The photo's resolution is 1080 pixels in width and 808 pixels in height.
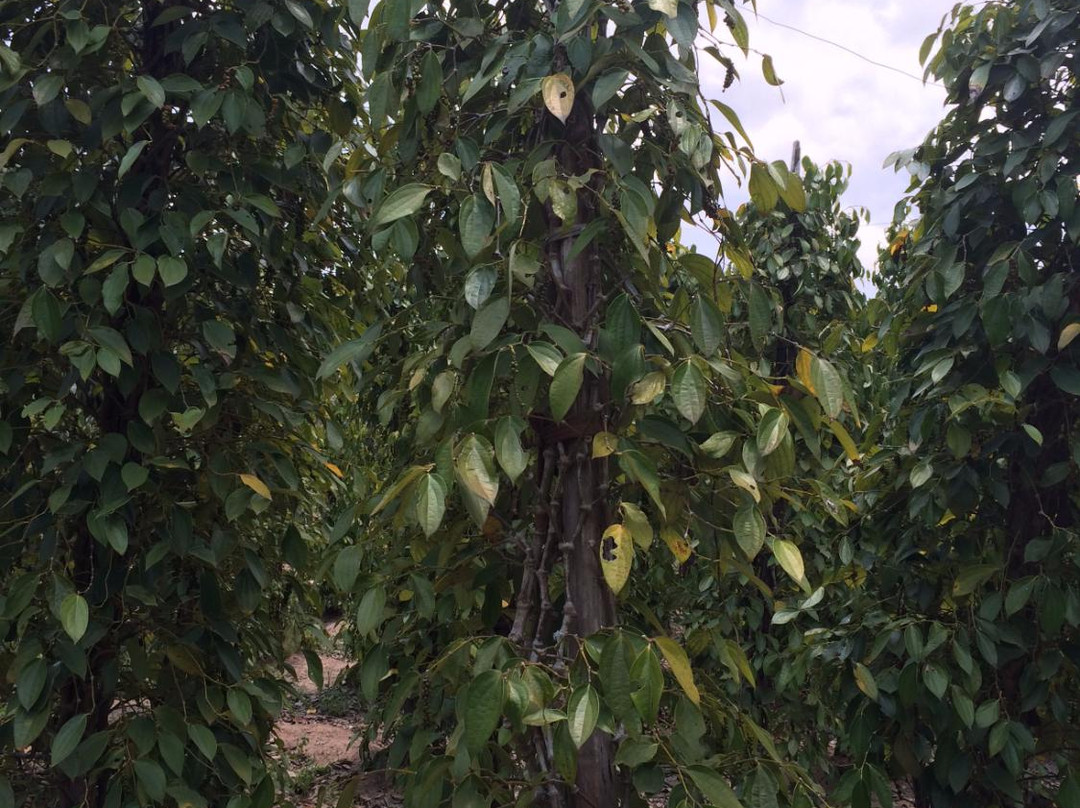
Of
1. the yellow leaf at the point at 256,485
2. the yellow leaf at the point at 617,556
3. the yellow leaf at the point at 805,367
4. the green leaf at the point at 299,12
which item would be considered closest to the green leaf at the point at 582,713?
the yellow leaf at the point at 617,556

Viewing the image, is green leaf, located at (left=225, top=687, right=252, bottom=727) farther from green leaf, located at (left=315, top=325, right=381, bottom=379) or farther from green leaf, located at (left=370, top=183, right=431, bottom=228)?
green leaf, located at (left=370, top=183, right=431, bottom=228)

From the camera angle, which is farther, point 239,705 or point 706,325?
point 239,705

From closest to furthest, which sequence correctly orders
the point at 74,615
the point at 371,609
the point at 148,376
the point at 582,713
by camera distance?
the point at 582,713
the point at 371,609
the point at 74,615
the point at 148,376

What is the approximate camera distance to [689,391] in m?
1.04

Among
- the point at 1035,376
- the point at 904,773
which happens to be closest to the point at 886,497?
the point at 1035,376

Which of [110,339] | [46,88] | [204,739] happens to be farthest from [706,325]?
[46,88]

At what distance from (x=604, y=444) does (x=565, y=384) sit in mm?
110

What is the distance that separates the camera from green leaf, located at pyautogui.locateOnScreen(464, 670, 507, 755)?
98 centimetres

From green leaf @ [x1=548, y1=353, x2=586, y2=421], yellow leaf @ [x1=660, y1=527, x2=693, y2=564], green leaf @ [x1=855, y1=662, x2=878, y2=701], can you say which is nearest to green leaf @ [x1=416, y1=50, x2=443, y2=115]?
green leaf @ [x1=548, y1=353, x2=586, y2=421]

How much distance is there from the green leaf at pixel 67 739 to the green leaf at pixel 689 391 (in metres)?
1.07

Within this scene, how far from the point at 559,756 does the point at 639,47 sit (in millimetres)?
817

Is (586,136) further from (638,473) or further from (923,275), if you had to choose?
(923,275)

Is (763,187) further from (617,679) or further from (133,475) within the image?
(133,475)

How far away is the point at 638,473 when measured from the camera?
1.06 m
